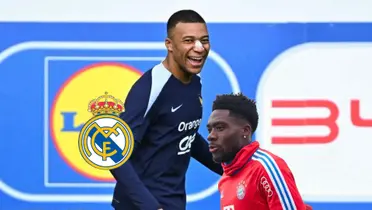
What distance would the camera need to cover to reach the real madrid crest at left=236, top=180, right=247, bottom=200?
365 centimetres

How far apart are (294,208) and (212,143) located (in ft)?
1.53

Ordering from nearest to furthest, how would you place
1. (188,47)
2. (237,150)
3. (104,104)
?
(237,150)
(188,47)
(104,104)

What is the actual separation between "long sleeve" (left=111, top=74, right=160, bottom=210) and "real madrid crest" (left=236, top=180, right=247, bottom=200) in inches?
17.3

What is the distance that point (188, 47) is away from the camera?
4254 millimetres

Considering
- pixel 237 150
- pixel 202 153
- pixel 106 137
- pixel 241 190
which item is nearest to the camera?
pixel 241 190

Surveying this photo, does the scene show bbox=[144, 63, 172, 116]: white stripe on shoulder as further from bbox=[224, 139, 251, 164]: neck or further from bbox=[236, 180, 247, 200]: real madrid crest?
bbox=[236, 180, 247, 200]: real madrid crest

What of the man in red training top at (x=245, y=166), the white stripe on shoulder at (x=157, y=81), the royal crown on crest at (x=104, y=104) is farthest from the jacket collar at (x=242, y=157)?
the royal crown on crest at (x=104, y=104)

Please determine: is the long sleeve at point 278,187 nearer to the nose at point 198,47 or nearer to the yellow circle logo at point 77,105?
the nose at point 198,47

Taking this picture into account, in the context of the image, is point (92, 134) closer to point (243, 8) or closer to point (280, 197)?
point (243, 8)

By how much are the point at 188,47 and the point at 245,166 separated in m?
0.75

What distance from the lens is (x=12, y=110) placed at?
5.42 m

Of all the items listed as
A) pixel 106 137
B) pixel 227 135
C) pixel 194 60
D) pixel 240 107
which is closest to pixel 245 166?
pixel 227 135

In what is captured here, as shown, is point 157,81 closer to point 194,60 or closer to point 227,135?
point 194,60

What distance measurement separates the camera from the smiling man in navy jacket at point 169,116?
414 centimetres
